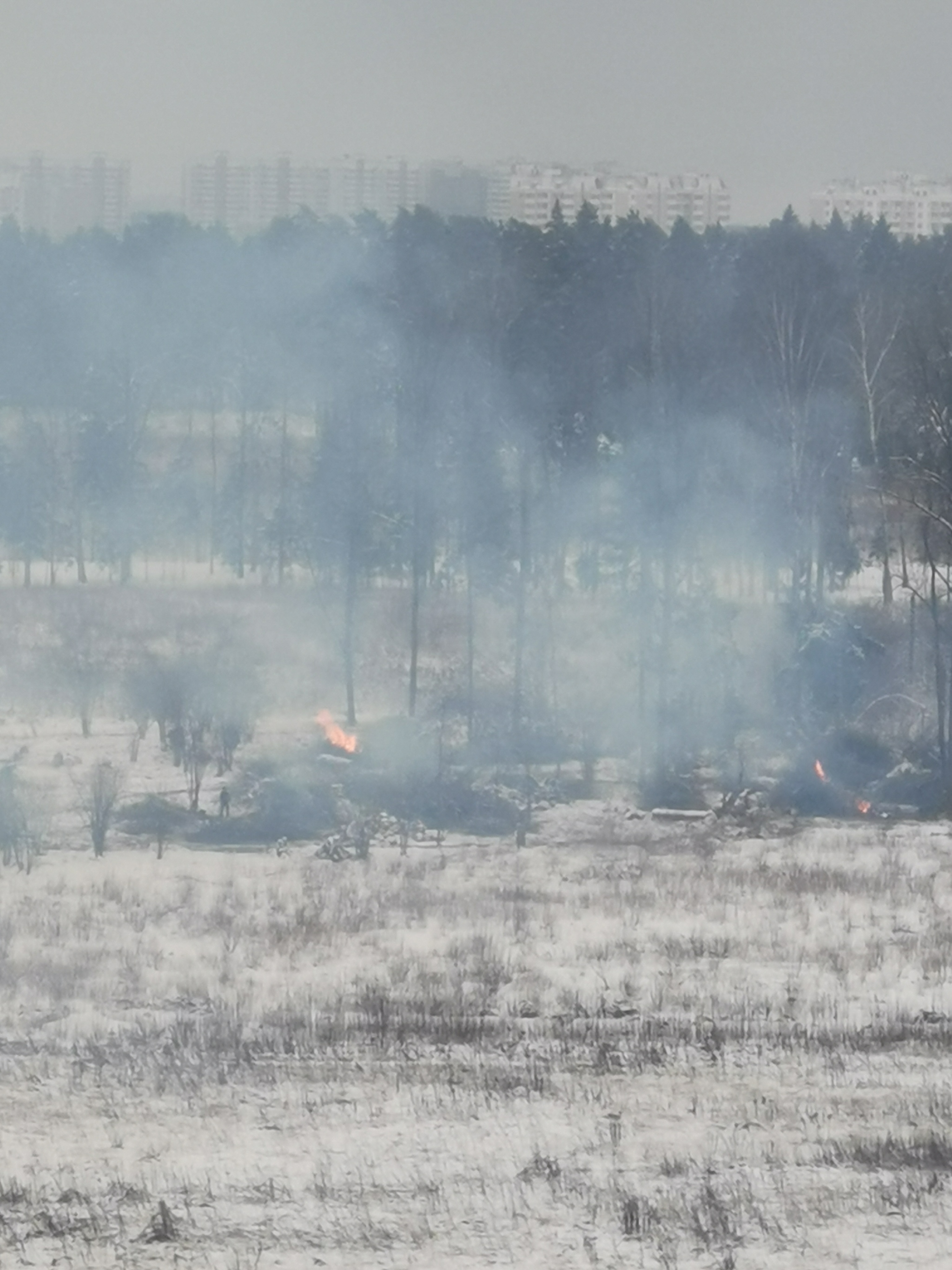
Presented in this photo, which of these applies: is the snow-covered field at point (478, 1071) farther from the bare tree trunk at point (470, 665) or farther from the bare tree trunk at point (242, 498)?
the bare tree trunk at point (242, 498)

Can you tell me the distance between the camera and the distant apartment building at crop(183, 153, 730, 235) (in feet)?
344

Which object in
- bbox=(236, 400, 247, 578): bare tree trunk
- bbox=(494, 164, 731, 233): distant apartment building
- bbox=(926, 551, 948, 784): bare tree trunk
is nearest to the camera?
bbox=(926, 551, 948, 784): bare tree trunk

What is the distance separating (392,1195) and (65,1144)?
199cm

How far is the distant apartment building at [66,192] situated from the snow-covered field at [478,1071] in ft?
275

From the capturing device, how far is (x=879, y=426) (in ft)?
120

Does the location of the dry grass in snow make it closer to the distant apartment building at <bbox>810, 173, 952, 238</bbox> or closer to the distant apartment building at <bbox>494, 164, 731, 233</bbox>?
the distant apartment building at <bbox>494, 164, 731, 233</bbox>

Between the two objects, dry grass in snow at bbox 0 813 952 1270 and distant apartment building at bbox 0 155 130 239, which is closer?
dry grass in snow at bbox 0 813 952 1270

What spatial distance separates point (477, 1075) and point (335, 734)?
64.0ft

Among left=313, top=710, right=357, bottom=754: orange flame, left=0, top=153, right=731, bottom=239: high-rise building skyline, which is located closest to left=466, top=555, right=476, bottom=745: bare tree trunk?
left=313, top=710, right=357, bottom=754: orange flame

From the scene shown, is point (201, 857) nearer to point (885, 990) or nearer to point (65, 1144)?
point (885, 990)

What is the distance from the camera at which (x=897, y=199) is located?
381 feet

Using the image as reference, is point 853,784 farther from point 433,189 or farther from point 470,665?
point 433,189

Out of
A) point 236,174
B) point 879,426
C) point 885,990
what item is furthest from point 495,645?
point 236,174

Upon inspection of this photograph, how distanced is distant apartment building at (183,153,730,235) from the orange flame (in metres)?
71.2
